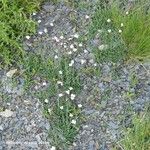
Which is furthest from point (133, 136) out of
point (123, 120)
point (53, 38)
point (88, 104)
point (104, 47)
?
point (53, 38)

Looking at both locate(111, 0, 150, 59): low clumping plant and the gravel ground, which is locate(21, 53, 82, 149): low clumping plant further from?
locate(111, 0, 150, 59): low clumping plant

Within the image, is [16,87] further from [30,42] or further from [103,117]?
[103,117]

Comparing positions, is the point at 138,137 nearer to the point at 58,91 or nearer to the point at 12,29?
the point at 58,91

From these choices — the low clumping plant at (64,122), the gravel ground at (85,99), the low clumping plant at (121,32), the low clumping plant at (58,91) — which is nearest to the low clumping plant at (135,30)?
the low clumping plant at (121,32)

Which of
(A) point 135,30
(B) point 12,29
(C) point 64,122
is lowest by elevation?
(C) point 64,122

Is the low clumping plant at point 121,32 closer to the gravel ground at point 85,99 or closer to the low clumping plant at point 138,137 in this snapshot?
the gravel ground at point 85,99

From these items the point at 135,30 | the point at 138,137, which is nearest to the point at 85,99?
the point at 138,137
